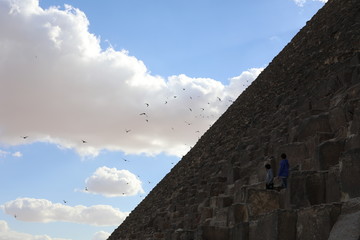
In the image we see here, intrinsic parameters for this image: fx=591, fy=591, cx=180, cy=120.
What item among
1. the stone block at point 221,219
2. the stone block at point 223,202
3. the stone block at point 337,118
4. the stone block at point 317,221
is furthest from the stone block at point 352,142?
the stone block at point 223,202

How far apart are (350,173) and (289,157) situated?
345 cm

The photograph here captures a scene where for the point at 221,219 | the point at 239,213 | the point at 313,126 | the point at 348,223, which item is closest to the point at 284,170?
the point at 313,126

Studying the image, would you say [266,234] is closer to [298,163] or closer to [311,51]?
[298,163]

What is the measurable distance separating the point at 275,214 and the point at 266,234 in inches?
12.7

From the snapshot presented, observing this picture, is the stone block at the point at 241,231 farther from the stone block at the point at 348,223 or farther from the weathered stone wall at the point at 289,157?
the stone block at the point at 348,223

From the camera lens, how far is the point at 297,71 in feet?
59.1

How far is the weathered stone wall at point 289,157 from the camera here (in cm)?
565

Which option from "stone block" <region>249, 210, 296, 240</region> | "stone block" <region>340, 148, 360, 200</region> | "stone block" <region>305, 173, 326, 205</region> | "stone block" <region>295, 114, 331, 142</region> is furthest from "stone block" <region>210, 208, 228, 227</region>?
"stone block" <region>340, 148, 360, 200</region>

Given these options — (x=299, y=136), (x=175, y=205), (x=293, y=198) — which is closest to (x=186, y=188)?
(x=175, y=205)

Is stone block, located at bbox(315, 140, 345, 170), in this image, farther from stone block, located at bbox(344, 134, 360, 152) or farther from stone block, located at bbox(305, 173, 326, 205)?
stone block, located at bbox(305, 173, 326, 205)

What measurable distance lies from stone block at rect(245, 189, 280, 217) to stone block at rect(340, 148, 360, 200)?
6.15 feet

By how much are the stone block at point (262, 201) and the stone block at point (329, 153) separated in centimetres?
80

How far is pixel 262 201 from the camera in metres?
7.59

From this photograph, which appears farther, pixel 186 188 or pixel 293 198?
pixel 186 188
